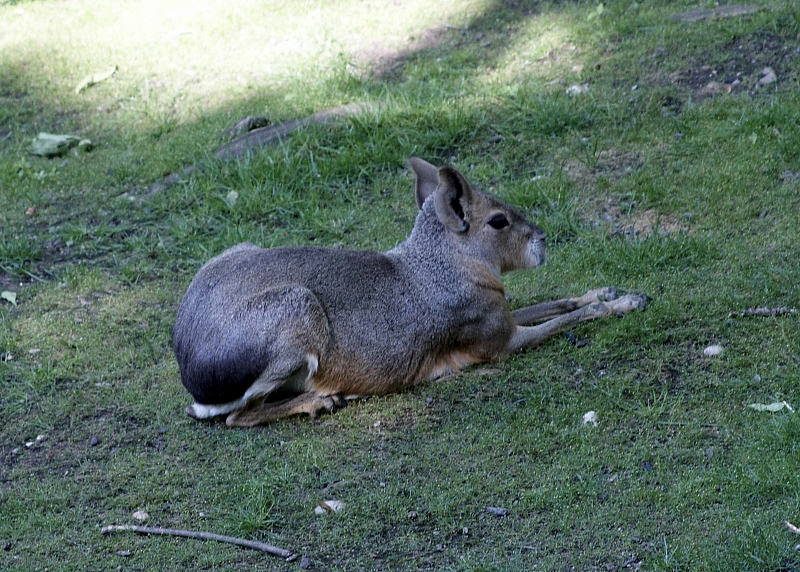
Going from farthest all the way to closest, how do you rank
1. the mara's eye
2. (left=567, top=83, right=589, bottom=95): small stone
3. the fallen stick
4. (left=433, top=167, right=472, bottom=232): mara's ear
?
(left=567, top=83, right=589, bottom=95): small stone
the mara's eye
(left=433, top=167, right=472, bottom=232): mara's ear
the fallen stick

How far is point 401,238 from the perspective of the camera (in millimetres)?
5707

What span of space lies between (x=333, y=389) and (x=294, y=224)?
6.28ft

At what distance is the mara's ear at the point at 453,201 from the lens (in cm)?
448

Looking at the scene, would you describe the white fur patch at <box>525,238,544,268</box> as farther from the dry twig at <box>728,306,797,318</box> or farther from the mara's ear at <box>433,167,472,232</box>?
the dry twig at <box>728,306,797,318</box>

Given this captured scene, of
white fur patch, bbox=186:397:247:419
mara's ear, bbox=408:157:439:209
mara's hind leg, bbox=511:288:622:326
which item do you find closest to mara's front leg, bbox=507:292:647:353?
mara's hind leg, bbox=511:288:622:326

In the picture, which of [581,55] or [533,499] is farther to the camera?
[581,55]

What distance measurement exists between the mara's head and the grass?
473 mm

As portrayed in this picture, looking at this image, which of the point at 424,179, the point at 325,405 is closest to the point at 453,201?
the point at 424,179

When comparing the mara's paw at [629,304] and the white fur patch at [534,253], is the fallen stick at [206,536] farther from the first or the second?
the mara's paw at [629,304]

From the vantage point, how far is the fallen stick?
336 centimetres

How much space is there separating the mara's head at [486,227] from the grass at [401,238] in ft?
1.55

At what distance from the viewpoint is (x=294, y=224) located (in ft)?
19.8

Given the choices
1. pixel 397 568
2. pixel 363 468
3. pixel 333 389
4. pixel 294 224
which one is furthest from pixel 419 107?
pixel 397 568

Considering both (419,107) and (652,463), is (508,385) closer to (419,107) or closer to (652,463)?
(652,463)
